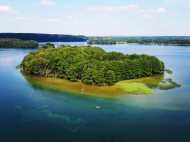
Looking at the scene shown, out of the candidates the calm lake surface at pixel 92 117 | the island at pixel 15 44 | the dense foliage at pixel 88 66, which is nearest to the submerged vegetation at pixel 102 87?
the dense foliage at pixel 88 66

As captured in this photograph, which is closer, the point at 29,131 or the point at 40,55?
the point at 29,131

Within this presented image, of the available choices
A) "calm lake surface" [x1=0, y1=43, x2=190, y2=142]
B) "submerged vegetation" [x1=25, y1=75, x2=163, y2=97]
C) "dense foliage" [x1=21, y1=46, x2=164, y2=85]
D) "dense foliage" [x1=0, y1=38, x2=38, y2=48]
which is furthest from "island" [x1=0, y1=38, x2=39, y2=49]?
"calm lake surface" [x1=0, y1=43, x2=190, y2=142]

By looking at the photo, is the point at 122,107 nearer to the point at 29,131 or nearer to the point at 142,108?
the point at 142,108

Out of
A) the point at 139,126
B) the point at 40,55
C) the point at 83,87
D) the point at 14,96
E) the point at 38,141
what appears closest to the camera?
the point at 38,141

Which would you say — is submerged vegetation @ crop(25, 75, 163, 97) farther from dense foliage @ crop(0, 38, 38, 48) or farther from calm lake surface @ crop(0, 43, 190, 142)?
dense foliage @ crop(0, 38, 38, 48)

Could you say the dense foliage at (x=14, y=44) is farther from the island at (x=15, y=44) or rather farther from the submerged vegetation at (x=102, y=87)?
the submerged vegetation at (x=102, y=87)

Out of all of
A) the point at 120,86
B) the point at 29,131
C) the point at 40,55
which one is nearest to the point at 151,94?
the point at 120,86

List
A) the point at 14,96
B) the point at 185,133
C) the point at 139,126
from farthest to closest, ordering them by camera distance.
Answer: the point at 14,96 < the point at 139,126 < the point at 185,133
